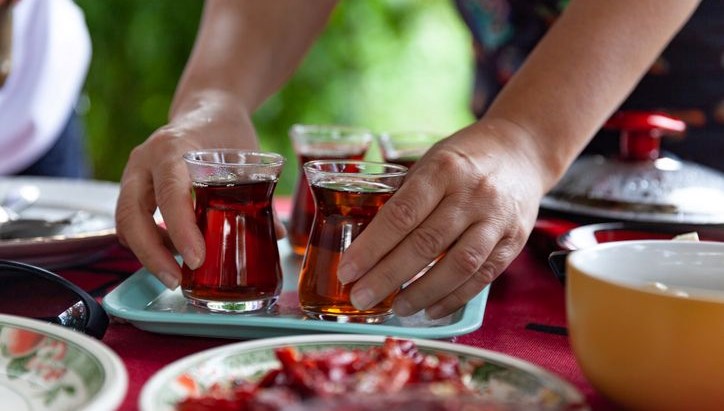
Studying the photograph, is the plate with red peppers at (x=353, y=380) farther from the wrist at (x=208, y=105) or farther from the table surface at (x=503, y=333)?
the wrist at (x=208, y=105)

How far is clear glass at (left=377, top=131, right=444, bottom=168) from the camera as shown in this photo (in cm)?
130

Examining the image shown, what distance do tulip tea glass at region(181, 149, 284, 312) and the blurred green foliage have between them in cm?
296

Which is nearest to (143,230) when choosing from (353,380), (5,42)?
(353,380)

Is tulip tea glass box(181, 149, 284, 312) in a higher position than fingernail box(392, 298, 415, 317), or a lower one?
higher

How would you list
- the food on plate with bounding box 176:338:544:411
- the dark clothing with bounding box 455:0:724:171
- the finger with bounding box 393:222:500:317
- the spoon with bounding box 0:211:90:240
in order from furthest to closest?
the dark clothing with bounding box 455:0:724:171
the spoon with bounding box 0:211:90:240
the finger with bounding box 393:222:500:317
the food on plate with bounding box 176:338:544:411

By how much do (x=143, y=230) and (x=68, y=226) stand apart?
1.07 ft

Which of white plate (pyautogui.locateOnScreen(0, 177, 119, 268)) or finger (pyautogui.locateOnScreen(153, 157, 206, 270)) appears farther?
white plate (pyautogui.locateOnScreen(0, 177, 119, 268))

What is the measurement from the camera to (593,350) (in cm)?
70

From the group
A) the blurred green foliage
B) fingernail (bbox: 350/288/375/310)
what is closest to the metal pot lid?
fingernail (bbox: 350/288/375/310)

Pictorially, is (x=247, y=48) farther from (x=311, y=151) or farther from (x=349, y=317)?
(x=349, y=317)

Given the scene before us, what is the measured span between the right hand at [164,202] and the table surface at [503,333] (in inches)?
3.3

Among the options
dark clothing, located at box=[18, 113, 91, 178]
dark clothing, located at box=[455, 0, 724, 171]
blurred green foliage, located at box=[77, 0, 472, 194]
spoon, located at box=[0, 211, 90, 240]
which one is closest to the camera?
spoon, located at box=[0, 211, 90, 240]

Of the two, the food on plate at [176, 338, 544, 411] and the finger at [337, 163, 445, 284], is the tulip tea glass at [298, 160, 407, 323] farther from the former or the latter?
the food on plate at [176, 338, 544, 411]

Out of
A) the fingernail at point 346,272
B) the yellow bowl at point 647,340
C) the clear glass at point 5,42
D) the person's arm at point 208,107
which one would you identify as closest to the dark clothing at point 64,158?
the clear glass at point 5,42
